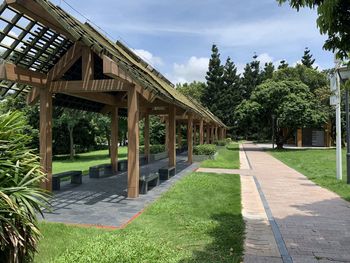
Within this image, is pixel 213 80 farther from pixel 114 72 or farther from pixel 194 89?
pixel 114 72

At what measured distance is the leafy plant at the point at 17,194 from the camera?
12.9 feet

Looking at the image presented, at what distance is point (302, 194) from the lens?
35.2 feet

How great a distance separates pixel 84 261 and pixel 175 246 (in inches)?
58.2

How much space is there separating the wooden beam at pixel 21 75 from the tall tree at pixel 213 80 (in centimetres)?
5572

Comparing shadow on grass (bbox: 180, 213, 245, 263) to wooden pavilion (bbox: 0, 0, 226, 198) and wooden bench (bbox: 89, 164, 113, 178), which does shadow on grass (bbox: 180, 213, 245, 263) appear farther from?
wooden bench (bbox: 89, 164, 113, 178)

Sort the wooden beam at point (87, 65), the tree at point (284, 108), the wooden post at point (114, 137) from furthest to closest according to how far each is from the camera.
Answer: the tree at point (284, 108) → the wooden post at point (114, 137) → the wooden beam at point (87, 65)

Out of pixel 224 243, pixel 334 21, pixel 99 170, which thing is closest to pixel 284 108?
pixel 99 170

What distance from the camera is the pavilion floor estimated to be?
7.18 metres

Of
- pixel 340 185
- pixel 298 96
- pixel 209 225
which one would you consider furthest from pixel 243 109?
pixel 209 225

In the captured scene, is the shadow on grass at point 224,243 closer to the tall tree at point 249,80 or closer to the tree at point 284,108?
the tree at point 284,108

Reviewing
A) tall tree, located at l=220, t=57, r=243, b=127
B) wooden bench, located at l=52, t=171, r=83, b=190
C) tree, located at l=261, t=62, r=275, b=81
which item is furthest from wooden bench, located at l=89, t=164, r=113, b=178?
tree, located at l=261, t=62, r=275, b=81

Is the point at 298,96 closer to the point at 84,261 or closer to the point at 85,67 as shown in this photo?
the point at 85,67

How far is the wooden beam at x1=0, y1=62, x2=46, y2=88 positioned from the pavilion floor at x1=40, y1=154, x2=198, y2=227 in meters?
3.02

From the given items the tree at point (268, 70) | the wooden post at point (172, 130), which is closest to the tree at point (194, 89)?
the tree at point (268, 70)
